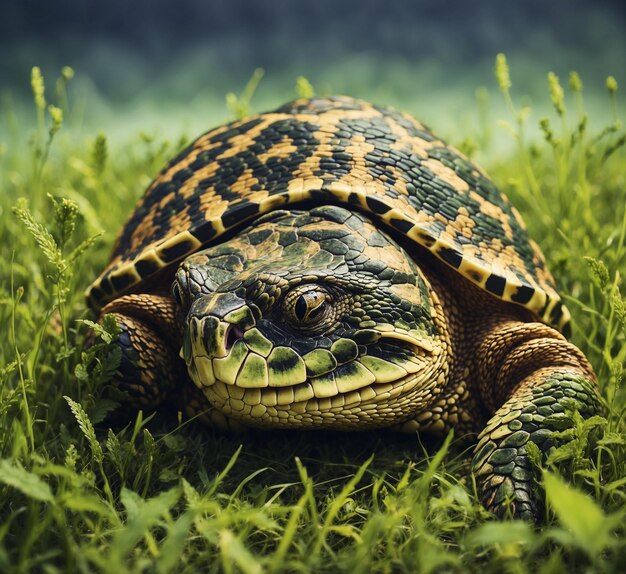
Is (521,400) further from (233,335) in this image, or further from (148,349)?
(148,349)

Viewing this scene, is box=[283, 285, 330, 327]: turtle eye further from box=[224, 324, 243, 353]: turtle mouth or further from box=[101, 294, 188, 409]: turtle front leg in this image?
box=[101, 294, 188, 409]: turtle front leg

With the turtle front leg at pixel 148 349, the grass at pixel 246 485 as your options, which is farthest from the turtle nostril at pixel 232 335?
the turtle front leg at pixel 148 349

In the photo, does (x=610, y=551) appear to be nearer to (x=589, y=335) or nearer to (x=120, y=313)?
(x=589, y=335)

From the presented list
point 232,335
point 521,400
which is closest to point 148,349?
point 232,335

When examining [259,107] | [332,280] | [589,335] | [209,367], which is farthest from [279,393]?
[259,107]

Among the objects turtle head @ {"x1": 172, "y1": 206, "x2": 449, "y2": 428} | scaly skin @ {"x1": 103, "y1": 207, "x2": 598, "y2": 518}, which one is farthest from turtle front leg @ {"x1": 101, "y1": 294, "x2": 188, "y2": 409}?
turtle head @ {"x1": 172, "y1": 206, "x2": 449, "y2": 428}

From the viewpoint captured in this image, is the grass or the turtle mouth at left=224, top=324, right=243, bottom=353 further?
the turtle mouth at left=224, top=324, right=243, bottom=353
